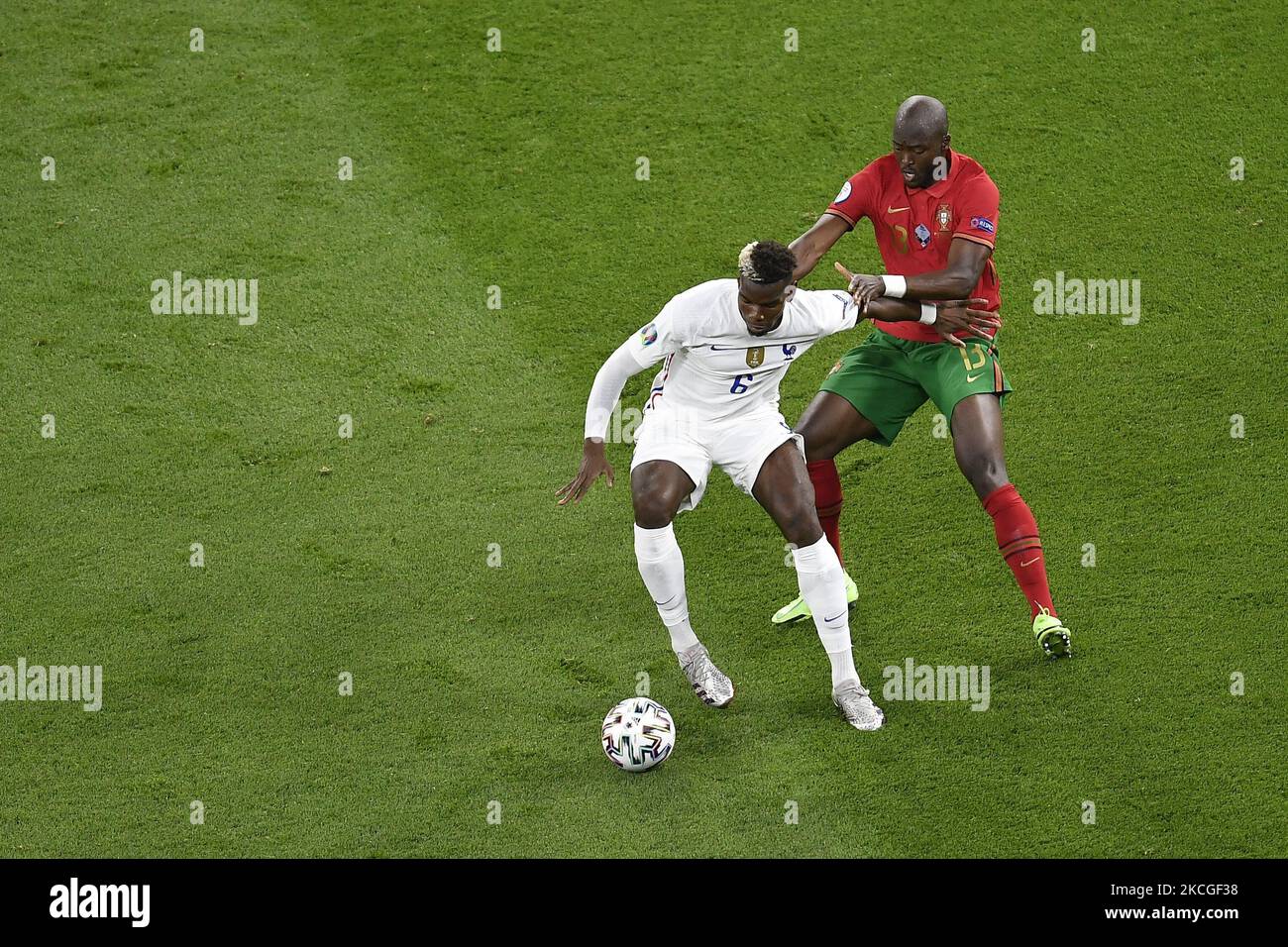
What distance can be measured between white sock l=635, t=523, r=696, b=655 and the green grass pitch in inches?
17.7

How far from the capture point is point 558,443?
28.8 ft

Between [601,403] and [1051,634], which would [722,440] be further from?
[1051,634]

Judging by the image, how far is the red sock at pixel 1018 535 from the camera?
269 inches

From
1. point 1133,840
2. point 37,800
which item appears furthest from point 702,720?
point 37,800

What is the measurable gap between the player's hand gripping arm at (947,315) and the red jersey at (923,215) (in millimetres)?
59

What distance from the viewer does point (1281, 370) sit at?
28.9ft

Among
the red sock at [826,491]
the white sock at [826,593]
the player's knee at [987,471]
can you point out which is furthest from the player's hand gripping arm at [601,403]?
the player's knee at [987,471]

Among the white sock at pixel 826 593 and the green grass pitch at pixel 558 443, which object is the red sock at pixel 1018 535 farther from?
the white sock at pixel 826 593

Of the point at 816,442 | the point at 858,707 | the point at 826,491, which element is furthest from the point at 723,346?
the point at 858,707

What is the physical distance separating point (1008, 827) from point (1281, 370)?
3.95 meters

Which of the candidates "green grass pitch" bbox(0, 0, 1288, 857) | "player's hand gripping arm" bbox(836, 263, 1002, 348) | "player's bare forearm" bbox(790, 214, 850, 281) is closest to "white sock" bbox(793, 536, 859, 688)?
"green grass pitch" bbox(0, 0, 1288, 857)

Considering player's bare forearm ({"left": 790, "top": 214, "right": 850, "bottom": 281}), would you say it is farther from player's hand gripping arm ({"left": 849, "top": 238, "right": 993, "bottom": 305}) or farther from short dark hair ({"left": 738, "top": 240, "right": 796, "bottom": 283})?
short dark hair ({"left": 738, "top": 240, "right": 796, "bottom": 283})

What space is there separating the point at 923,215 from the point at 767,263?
47.0 inches

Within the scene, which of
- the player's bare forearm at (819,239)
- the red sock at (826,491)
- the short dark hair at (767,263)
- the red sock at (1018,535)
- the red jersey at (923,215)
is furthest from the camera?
the red sock at (826,491)
